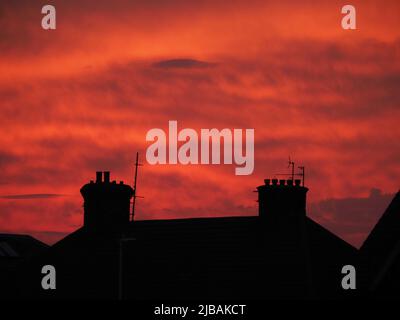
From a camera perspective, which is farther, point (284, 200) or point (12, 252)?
point (12, 252)

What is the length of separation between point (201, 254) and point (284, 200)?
4785 millimetres

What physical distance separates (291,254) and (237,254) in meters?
2.61

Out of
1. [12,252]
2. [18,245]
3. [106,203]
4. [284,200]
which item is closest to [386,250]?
[284,200]

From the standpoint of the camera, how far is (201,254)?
43.8 m

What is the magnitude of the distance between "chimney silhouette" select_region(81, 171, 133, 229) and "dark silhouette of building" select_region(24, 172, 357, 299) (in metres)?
0.05

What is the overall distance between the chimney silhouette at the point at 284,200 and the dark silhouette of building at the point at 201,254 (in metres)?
0.05

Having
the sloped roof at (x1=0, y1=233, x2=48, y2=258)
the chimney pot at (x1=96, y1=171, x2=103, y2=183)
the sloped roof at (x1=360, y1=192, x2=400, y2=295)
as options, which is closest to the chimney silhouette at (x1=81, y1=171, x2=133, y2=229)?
the chimney pot at (x1=96, y1=171, x2=103, y2=183)

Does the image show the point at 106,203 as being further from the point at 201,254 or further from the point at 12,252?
the point at 12,252

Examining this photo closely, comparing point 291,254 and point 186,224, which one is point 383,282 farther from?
point 186,224

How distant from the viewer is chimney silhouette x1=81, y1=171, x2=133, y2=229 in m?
45.9

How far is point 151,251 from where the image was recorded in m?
45.0

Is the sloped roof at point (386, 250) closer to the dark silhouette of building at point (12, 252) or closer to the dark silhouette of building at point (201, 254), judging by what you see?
the dark silhouette of building at point (201, 254)
